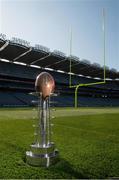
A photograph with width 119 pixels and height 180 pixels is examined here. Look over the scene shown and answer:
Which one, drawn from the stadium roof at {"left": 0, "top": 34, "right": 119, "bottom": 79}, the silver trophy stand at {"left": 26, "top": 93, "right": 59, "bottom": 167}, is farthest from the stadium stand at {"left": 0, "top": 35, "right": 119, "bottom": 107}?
the silver trophy stand at {"left": 26, "top": 93, "right": 59, "bottom": 167}

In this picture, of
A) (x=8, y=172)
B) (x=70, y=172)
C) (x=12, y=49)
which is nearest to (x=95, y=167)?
(x=70, y=172)

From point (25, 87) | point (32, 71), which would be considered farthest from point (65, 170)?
point (32, 71)

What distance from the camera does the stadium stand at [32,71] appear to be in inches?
1574

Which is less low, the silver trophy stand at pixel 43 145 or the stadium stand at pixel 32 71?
the stadium stand at pixel 32 71

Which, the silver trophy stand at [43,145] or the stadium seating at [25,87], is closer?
the silver trophy stand at [43,145]

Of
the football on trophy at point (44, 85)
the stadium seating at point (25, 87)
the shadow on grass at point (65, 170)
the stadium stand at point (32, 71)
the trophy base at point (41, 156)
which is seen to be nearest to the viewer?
the shadow on grass at point (65, 170)

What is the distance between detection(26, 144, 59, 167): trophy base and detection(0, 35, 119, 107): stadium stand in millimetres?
28548

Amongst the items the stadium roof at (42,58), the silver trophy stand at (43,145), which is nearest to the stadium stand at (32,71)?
the stadium roof at (42,58)

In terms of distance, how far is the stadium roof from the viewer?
1460 inches

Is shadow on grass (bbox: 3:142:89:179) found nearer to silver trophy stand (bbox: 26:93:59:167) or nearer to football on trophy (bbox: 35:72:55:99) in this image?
silver trophy stand (bbox: 26:93:59:167)

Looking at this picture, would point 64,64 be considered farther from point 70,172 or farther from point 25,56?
point 70,172

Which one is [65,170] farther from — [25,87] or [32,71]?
[32,71]

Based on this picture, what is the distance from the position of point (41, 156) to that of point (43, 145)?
0.24m

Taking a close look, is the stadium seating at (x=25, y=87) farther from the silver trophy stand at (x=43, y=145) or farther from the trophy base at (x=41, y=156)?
the trophy base at (x=41, y=156)
